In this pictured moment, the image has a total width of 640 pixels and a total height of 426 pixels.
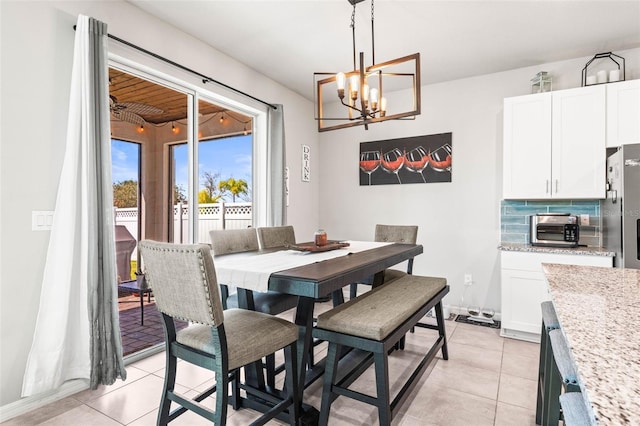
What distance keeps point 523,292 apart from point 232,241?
270cm

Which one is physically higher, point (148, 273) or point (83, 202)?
point (83, 202)

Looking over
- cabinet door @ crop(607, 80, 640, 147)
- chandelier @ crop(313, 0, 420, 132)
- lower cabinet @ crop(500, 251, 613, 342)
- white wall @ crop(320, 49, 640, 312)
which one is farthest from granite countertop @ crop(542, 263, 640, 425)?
white wall @ crop(320, 49, 640, 312)

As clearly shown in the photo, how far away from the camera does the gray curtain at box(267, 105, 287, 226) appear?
12.8ft

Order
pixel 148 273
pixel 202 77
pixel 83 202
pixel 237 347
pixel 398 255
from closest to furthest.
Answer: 1. pixel 237 347
2. pixel 148 273
3. pixel 83 202
4. pixel 398 255
5. pixel 202 77

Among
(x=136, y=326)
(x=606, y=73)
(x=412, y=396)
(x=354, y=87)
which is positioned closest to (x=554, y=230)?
(x=606, y=73)

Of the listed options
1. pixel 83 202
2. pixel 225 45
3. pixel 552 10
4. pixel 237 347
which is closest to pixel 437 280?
pixel 237 347

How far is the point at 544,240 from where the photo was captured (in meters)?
3.25

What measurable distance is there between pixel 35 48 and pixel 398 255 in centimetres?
265

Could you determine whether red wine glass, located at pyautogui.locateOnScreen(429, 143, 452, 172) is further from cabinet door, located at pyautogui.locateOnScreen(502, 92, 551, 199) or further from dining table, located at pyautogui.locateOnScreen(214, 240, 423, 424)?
dining table, located at pyautogui.locateOnScreen(214, 240, 423, 424)

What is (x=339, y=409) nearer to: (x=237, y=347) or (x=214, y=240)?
(x=237, y=347)

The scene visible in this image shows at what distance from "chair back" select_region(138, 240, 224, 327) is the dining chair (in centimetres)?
63

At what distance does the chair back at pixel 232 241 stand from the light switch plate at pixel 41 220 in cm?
99

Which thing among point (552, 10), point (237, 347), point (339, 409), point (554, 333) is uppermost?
point (552, 10)

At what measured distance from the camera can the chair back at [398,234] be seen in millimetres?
3299
